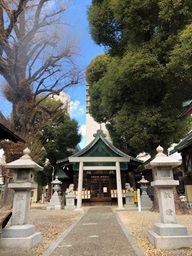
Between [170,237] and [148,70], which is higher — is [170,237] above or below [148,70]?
below

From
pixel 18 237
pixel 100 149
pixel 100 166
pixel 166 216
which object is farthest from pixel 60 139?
pixel 166 216

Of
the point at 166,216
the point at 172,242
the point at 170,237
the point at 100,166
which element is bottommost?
the point at 172,242

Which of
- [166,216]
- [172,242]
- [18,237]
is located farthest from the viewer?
[166,216]

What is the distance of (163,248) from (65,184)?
18.9m

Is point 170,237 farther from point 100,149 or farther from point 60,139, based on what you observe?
point 60,139

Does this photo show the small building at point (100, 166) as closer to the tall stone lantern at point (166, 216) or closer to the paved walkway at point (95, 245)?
the paved walkway at point (95, 245)

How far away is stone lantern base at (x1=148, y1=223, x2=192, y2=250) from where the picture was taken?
490cm

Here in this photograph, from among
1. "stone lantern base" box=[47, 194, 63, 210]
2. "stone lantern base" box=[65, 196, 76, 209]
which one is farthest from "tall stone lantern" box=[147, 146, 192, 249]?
"stone lantern base" box=[47, 194, 63, 210]

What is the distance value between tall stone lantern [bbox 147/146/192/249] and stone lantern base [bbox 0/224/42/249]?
296cm

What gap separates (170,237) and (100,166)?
1058 cm

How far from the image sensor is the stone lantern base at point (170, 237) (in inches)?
193

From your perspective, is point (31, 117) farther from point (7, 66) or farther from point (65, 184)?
point (65, 184)

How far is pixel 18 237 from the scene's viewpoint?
5121 millimetres

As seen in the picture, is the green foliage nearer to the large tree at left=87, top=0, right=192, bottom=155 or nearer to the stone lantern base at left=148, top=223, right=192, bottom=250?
the large tree at left=87, top=0, right=192, bottom=155
